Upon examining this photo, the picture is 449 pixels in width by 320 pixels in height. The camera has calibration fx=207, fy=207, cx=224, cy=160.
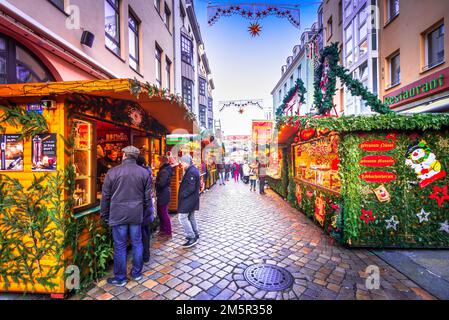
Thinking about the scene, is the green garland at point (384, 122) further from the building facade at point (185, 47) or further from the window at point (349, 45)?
the window at point (349, 45)

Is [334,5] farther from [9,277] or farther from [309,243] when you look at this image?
[9,277]

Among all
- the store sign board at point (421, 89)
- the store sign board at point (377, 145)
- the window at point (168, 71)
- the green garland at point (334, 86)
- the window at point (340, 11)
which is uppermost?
the window at point (340, 11)

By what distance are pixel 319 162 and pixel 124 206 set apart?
524 centimetres

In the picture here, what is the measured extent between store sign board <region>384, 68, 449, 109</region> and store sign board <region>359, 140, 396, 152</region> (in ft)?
15.7

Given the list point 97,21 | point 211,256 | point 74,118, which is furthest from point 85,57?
point 211,256

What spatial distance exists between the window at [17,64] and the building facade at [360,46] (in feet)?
41.0

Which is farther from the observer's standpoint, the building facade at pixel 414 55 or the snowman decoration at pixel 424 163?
the building facade at pixel 414 55

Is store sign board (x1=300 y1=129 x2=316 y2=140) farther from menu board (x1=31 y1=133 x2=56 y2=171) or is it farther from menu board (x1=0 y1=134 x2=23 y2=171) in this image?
menu board (x1=0 y1=134 x2=23 y2=171)

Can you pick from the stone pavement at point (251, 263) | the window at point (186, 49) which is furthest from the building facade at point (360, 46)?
the window at point (186, 49)

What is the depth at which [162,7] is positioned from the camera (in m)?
12.1

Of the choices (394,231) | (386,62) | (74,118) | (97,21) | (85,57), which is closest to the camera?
(74,118)

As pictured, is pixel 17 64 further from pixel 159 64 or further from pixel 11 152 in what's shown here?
pixel 159 64

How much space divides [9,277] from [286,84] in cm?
2941

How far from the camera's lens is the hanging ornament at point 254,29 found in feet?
22.4
